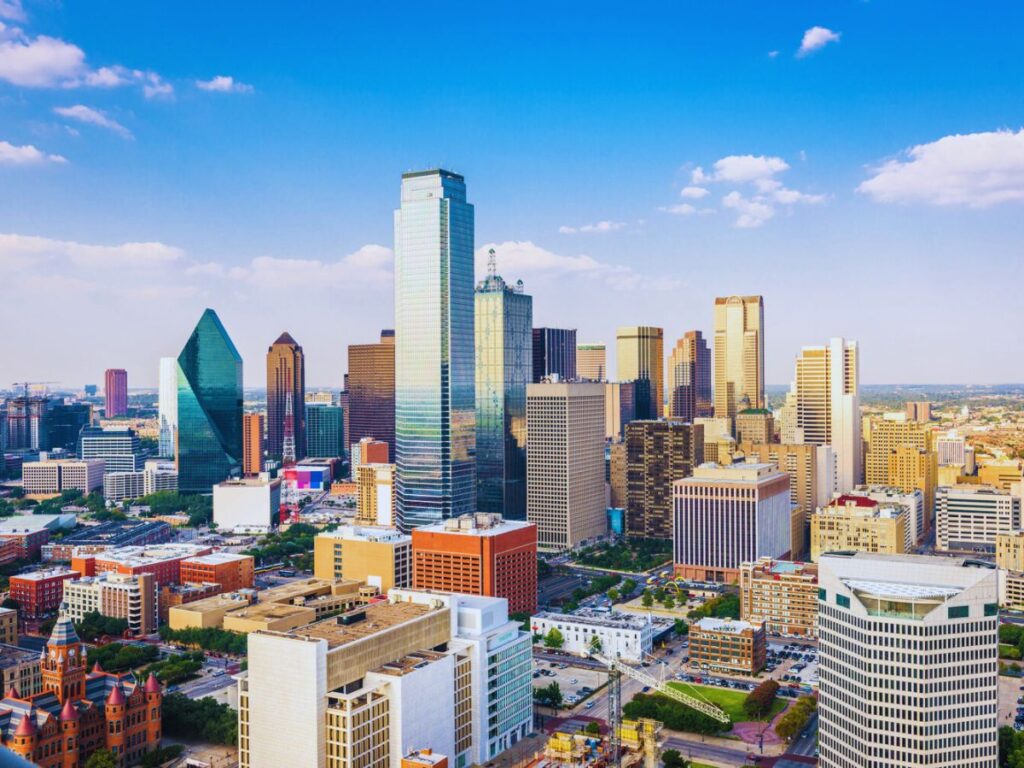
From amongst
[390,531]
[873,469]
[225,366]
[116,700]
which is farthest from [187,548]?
[873,469]

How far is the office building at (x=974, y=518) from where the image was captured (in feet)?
211

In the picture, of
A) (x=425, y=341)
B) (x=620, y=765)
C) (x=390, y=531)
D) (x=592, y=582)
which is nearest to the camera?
(x=620, y=765)

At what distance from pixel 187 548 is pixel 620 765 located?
36.9 metres

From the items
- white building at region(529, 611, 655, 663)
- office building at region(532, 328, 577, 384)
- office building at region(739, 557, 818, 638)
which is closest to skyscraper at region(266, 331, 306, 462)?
office building at region(532, 328, 577, 384)

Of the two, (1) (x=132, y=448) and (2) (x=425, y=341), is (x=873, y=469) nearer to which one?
(2) (x=425, y=341)

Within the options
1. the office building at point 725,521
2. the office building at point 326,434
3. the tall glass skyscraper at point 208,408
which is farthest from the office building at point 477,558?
the office building at point 326,434

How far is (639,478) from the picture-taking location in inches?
2908

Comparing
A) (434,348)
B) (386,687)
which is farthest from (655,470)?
(386,687)

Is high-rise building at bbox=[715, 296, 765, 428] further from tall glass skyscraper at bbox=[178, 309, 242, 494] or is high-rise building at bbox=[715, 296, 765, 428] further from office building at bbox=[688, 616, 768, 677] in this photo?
office building at bbox=[688, 616, 768, 677]

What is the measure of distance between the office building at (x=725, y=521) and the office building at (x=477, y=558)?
13.8 metres

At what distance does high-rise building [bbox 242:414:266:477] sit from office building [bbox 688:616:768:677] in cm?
7617

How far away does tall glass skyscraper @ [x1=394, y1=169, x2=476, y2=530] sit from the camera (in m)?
62.0

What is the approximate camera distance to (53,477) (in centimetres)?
9675

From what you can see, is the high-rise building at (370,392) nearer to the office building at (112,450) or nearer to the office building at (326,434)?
the office building at (326,434)
